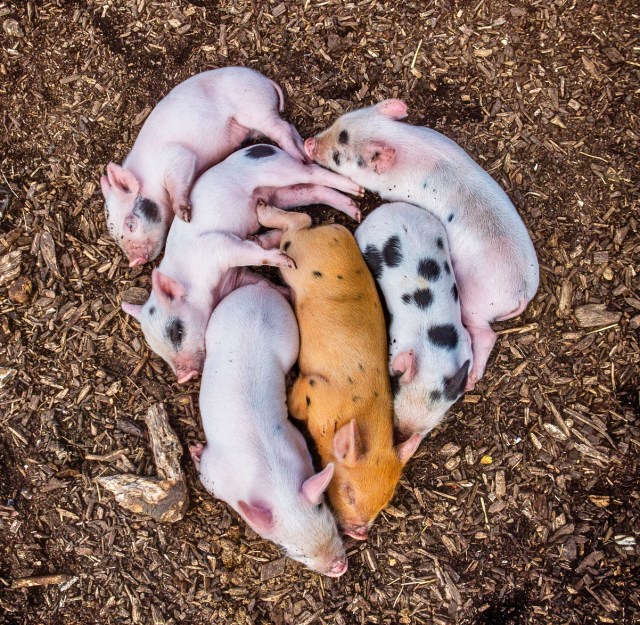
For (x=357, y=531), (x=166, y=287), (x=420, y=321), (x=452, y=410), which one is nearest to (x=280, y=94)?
(x=166, y=287)

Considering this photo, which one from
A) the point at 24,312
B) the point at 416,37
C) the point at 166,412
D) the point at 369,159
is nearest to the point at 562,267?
the point at 369,159

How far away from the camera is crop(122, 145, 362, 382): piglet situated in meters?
4.32

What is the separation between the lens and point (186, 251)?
14.5 ft

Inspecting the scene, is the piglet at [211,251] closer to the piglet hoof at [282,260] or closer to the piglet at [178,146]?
the piglet hoof at [282,260]

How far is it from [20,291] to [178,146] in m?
1.70

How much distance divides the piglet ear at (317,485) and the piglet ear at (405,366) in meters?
0.79

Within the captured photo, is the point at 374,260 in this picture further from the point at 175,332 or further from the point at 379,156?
the point at 175,332

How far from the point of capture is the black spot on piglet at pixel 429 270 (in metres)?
4.19

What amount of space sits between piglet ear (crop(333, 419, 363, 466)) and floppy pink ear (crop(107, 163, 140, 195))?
242 centimetres

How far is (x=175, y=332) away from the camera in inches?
169

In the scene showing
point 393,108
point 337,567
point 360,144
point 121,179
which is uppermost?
point 393,108

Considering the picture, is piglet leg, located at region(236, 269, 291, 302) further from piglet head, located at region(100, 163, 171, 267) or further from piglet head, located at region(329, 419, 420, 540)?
piglet head, located at region(329, 419, 420, 540)

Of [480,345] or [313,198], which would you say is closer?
[480,345]

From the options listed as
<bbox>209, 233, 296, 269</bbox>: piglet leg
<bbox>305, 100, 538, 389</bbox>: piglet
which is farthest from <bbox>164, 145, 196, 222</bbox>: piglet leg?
<bbox>305, 100, 538, 389</bbox>: piglet
